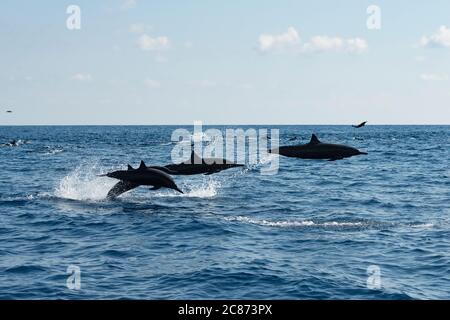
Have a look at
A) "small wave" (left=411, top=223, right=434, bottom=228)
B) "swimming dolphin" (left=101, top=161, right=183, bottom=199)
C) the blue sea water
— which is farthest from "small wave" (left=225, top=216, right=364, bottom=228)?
"swimming dolphin" (left=101, top=161, right=183, bottom=199)

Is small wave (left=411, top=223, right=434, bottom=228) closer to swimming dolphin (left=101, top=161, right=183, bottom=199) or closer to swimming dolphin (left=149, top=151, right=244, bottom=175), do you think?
swimming dolphin (left=149, top=151, right=244, bottom=175)

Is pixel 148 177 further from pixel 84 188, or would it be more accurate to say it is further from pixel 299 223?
pixel 84 188

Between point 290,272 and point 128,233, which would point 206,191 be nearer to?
point 128,233

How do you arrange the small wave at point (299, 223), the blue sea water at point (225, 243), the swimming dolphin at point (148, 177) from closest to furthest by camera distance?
the blue sea water at point (225, 243) → the small wave at point (299, 223) → the swimming dolphin at point (148, 177)

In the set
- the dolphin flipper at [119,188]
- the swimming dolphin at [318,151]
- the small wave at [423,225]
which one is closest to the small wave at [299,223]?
the small wave at [423,225]

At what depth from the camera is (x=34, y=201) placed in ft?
95.1

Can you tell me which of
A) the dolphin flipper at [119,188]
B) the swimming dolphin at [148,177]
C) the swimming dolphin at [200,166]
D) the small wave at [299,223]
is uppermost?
the swimming dolphin at [200,166]

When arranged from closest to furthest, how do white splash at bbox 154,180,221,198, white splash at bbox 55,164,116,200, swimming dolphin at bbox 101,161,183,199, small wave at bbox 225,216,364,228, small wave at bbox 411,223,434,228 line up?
small wave at bbox 411,223,434,228, small wave at bbox 225,216,364,228, swimming dolphin at bbox 101,161,183,199, white splash at bbox 55,164,116,200, white splash at bbox 154,180,221,198

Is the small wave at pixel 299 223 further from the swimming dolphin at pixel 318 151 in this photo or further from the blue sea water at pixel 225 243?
the swimming dolphin at pixel 318 151

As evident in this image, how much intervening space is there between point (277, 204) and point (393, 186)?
12129 mm
